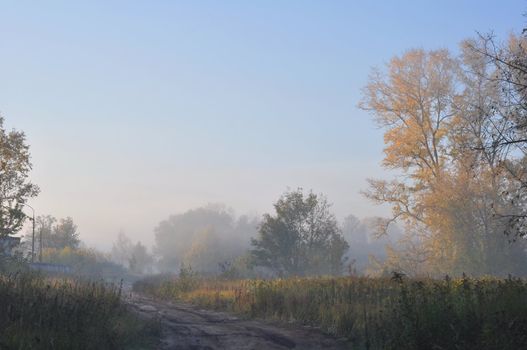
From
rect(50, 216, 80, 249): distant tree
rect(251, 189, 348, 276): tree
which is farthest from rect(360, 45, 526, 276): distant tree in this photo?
rect(50, 216, 80, 249): distant tree

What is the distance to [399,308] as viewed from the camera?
1159 centimetres

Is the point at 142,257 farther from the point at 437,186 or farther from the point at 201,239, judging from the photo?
the point at 437,186

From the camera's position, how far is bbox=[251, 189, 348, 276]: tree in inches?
1895

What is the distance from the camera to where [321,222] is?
1948 inches

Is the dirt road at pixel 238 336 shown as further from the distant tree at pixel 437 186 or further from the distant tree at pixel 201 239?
the distant tree at pixel 201 239

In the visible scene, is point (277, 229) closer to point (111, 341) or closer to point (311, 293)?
point (311, 293)

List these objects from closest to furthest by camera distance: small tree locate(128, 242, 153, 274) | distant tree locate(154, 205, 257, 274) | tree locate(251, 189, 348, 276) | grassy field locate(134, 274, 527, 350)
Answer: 1. grassy field locate(134, 274, 527, 350)
2. tree locate(251, 189, 348, 276)
3. distant tree locate(154, 205, 257, 274)
4. small tree locate(128, 242, 153, 274)

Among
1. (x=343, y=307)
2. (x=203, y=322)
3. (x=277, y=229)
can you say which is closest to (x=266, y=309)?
(x=203, y=322)

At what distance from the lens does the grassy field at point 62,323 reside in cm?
822

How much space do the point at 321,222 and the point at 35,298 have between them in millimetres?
40265

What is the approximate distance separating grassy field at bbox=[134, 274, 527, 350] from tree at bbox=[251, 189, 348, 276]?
23402 mm

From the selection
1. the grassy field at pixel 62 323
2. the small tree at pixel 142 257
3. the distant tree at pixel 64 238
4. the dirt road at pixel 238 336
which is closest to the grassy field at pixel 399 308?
the dirt road at pixel 238 336

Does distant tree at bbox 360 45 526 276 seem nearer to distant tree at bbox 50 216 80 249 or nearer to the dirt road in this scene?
the dirt road

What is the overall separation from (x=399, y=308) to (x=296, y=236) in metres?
37.6
